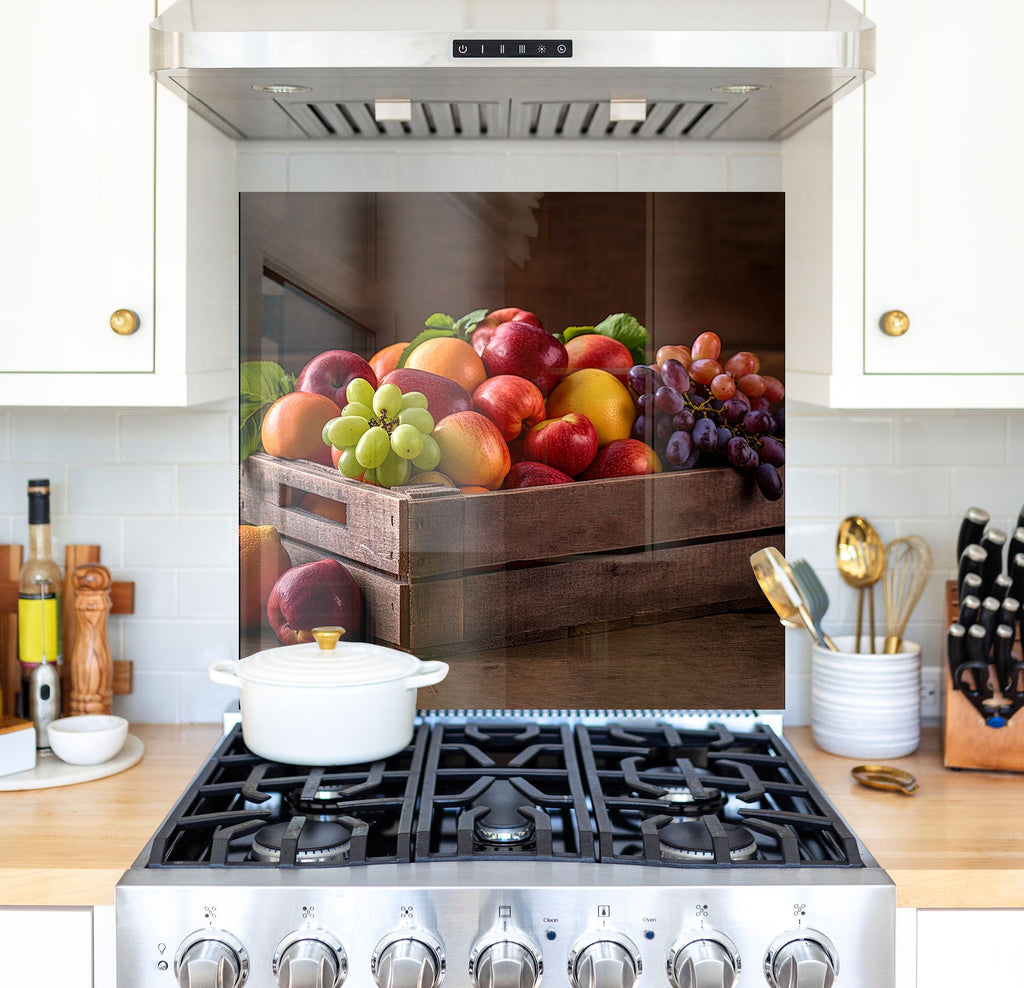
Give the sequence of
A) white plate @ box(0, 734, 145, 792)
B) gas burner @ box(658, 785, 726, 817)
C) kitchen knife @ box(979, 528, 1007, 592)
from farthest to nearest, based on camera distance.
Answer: kitchen knife @ box(979, 528, 1007, 592) < white plate @ box(0, 734, 145, 792) < gas burner @ box(658, 785, 726, 817)

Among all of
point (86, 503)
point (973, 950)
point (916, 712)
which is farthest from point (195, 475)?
point (973, 950)

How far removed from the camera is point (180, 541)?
202 centimetres

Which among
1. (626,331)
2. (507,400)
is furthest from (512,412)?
(626,331)

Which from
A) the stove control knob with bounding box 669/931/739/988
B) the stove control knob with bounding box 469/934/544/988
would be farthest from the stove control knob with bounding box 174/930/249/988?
the stove control knob with bounding box 669/931/739/988

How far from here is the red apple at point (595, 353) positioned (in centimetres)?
195

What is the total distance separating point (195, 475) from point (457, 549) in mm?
488

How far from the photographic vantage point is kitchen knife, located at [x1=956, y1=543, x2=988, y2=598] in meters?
1.76

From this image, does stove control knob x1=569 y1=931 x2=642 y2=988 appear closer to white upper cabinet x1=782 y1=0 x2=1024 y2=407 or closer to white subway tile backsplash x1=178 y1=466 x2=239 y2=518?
white upper cabinet x1=782 y1=0 x2=1024 y2=407

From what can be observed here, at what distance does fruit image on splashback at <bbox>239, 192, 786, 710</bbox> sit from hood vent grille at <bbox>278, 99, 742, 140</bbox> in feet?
0.34

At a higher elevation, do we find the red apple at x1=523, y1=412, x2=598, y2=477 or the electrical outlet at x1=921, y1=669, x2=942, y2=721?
the red apple at x1=523, y1=412, x2=598, y2=477

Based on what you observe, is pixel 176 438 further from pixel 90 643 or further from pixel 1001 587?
pixel 1001 587

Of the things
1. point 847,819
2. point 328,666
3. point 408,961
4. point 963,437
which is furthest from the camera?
point 963,437

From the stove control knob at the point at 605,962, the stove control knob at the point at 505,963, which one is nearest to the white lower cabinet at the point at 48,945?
the stove control knob at the point at 505,963

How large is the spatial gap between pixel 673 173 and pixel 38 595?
128cm
